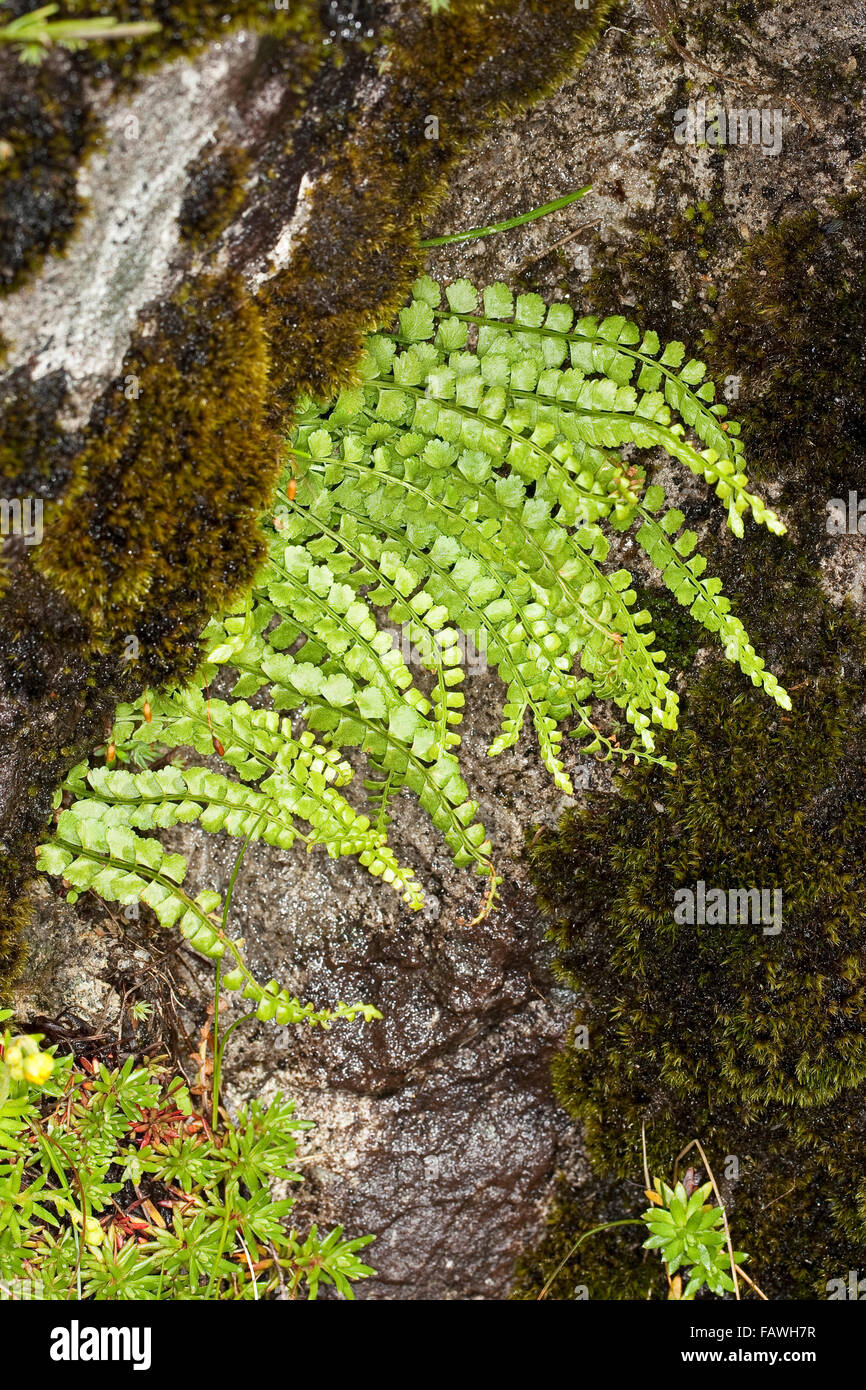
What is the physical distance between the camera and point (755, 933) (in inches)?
157

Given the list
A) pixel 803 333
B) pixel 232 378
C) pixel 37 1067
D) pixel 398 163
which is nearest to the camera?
pixel 37 1067

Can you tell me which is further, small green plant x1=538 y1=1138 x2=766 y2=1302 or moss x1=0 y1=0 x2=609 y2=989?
small green plant x1=538 y1=1138 x2=766 y2=1302

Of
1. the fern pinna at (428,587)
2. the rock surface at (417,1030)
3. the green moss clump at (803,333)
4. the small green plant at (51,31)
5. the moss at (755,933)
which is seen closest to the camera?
the small green plant at (51,31)

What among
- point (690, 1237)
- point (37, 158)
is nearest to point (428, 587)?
point (37, 158)

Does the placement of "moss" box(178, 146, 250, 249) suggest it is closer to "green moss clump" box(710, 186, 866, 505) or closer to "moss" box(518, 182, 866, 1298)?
"green moss clump" box(710, 186, 866, 505)

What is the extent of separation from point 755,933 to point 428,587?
2.06 metres

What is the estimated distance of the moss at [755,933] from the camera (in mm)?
3955

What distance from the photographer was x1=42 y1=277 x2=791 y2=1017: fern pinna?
3.42 metres

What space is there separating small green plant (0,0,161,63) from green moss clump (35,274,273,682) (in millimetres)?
658

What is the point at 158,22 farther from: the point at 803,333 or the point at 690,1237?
the point at 690,1237

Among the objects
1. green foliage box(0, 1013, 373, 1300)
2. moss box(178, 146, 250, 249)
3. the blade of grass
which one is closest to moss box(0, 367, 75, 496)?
moss box(178, 146, 250, 249)

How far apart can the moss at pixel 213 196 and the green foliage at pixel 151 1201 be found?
315cm

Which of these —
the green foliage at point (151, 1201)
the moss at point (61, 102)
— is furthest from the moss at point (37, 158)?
the green foliage at point (151, 1201)

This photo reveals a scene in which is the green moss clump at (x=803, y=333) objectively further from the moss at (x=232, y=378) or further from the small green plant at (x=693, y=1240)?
the small green plant at (x=693, y=1240)
